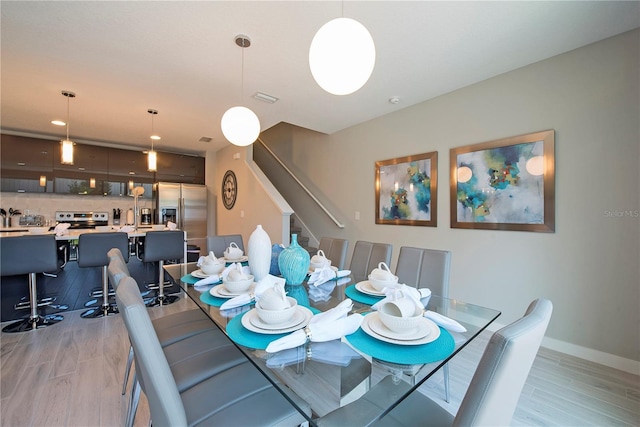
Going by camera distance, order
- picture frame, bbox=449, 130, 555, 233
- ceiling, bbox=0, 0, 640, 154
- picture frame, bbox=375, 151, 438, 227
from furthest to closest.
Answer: picture frame, bbox=375, 151, 438, 227, picture frame, bbox=449, 130, 555, 233, ceiling, bbox=0, 0, 640, 154

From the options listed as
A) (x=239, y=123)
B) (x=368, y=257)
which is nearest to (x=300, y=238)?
(x=368, y=257)

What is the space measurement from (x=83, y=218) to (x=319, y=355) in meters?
5.93

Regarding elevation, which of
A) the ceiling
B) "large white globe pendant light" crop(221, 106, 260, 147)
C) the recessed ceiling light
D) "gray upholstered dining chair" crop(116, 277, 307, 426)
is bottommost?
"gray upholstered dining chair" crop(116, 277, 307, 426)

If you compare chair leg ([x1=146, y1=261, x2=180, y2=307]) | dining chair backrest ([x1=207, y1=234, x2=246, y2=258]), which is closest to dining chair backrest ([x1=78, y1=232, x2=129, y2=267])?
chair leg ([x1=146, y1=261, x2=180, y2=307])

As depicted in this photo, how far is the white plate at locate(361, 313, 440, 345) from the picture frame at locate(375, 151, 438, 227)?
219 centimetres

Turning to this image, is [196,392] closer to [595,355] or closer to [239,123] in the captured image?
[239,123]

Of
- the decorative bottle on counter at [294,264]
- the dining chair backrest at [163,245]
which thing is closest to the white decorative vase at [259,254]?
the decorative bottle on counter at [294,264]

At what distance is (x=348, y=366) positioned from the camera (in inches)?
34.2

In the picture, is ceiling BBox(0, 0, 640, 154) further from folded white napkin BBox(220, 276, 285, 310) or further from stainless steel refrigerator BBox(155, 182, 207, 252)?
stainless steel refrigerator BBox(155, 182, 207, 252)

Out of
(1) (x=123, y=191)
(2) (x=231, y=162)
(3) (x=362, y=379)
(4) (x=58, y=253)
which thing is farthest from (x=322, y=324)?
(1) (x=123, y=191)

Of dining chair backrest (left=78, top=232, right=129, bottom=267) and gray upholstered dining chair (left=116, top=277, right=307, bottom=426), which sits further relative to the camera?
dining chair backrest (left=78, top=232, right=129, bottom=267)

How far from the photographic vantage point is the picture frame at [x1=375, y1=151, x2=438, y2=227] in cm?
305

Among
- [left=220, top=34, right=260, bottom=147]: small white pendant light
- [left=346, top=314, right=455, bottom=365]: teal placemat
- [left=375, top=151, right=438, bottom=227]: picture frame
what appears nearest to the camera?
[left=346, top=314, right=455, bottom=365]: teal placemat

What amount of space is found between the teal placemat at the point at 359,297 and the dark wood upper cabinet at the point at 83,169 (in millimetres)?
5210
